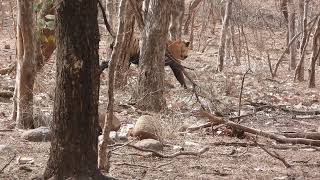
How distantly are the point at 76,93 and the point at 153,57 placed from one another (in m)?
4.20

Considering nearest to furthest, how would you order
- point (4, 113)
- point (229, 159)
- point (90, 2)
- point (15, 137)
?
point (90, 2), point (229, 159), point (15, 137), point (4, 113)

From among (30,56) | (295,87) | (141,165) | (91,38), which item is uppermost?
(91,38)

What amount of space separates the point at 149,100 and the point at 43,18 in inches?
66.6

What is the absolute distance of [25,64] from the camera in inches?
229

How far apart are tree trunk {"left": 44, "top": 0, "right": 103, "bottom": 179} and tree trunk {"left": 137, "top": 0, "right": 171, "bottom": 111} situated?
4018 mm

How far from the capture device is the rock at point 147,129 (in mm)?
5621

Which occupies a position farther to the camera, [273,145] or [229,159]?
[273,145]

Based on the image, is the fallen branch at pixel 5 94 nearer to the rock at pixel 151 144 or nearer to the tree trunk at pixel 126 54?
the tree trunk at pixel 126 54

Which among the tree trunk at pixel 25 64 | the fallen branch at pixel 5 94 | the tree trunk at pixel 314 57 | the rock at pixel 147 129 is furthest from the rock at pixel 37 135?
the tree trunk at pixel 314 57

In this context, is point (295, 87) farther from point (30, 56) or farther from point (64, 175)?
point (64, 175)

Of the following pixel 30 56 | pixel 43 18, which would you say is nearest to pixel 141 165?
pixel 30 56

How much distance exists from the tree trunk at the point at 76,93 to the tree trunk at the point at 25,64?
233 centimetres

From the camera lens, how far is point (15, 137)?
559 centimetres

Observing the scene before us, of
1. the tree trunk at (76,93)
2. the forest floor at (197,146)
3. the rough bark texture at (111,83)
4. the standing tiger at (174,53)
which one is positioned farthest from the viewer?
the standing tiger at (174,53)
